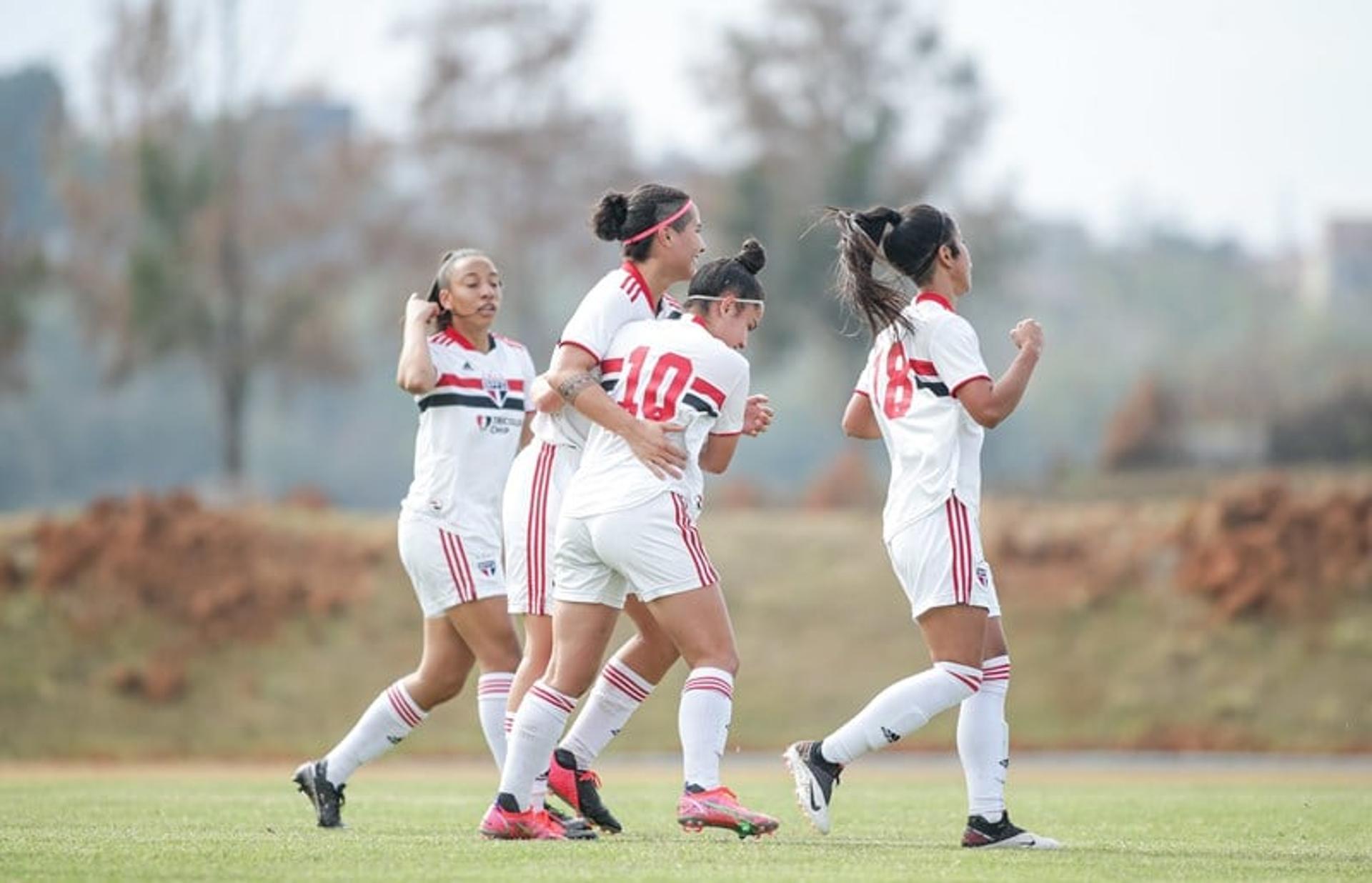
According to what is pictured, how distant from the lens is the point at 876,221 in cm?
848

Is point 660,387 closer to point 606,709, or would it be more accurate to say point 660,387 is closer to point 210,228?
point 606,709

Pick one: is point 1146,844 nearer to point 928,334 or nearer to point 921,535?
point 921,535

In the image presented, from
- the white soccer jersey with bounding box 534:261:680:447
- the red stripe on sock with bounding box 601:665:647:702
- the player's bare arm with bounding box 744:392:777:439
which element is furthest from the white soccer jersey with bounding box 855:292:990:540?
the red stripe on sock with bounding box 601:665:647:702

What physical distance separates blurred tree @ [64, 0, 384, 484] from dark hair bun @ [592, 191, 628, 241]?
2462 cm

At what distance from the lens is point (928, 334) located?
820 cm

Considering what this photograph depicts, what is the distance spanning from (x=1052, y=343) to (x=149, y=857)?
259 feet

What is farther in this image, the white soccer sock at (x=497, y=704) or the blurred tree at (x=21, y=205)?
the blurred tree at (x=21, y=205)

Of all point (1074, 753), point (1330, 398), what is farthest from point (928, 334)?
point (1330, 398)

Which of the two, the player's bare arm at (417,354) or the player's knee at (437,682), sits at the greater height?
the player's bare arm at (417,354)

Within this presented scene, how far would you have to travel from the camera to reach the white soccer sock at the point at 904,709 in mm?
8062

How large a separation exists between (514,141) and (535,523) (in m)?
29.4

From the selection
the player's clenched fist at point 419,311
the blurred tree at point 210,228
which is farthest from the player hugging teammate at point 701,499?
the blurred tree at point 210,228

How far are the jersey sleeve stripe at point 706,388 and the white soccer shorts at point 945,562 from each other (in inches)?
36.6

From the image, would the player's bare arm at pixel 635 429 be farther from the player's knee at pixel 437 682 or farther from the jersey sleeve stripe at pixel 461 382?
the player's knee at pixel 437 682
